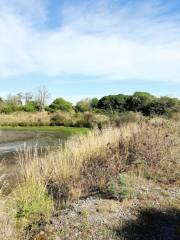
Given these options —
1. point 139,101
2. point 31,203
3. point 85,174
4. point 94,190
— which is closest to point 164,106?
point 139,101

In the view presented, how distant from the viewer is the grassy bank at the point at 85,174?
6.81 metres

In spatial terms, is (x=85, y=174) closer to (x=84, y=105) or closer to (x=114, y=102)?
(x=114, y=102)

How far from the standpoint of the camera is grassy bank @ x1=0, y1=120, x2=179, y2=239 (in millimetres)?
6812

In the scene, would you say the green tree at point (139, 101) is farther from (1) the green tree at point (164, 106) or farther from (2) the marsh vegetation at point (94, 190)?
(2) the marsh vegetation at point (94, 190)

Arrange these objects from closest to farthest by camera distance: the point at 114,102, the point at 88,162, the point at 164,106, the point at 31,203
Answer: the point at 31,203, the point at 88,162, the point at 164,106, the point at 114,102

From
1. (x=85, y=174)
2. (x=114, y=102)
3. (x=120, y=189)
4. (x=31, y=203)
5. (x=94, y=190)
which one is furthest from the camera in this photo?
(x=114, y=102)

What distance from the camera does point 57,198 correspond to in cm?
803

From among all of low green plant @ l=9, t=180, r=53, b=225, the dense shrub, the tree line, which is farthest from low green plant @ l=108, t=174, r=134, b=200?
the dense shrub

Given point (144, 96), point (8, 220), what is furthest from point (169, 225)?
point (144, 96)

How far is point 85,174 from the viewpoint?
29.3 feet

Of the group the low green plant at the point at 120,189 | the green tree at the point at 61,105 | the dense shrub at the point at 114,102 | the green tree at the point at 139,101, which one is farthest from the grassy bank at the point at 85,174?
the green tree at the point at 61,105

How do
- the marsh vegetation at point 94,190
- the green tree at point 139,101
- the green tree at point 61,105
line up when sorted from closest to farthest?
the marsh vegetation at point 94,190 → the green tree at point 139,101 → the green tree at point 61,105

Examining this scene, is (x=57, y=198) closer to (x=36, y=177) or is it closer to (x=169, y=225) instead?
(x=36, y=177)

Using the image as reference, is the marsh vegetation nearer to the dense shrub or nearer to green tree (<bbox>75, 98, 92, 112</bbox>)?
the dense shrub
